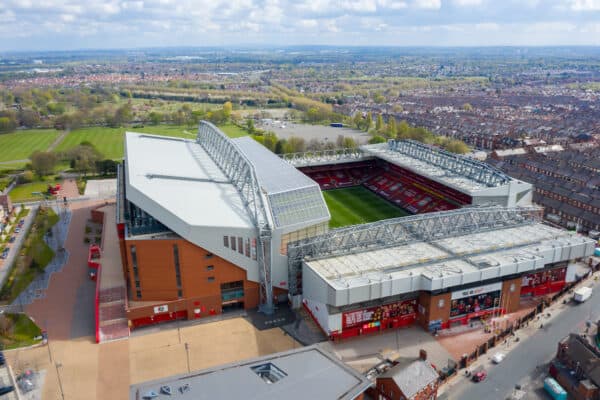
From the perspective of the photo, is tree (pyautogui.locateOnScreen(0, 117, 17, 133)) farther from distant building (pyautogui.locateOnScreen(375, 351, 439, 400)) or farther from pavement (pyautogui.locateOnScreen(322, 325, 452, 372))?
distant building (pyautogui.locateOnScreen(375, 351, 439, 400))

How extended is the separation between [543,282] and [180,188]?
35663 millimetres

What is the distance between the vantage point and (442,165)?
66.4m

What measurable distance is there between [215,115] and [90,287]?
99534 millimetres

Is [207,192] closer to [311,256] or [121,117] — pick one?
[311,256]

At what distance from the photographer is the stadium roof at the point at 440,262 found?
36.7 m

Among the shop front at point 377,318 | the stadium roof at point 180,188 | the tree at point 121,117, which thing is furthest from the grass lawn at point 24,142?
the shop front at point 377,318

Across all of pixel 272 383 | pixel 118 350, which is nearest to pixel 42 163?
pixel 118 350

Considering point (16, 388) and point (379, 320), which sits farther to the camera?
point (379, 320)

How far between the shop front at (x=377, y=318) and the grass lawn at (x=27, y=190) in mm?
59803

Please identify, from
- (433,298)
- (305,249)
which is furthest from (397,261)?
(305,249)

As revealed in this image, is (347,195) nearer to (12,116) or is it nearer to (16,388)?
(16,388)

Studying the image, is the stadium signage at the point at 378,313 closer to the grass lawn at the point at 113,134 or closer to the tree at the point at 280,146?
the tree at the point at 280,146

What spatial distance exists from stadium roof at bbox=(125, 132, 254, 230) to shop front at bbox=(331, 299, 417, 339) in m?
11.5

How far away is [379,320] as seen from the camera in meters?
38.3
